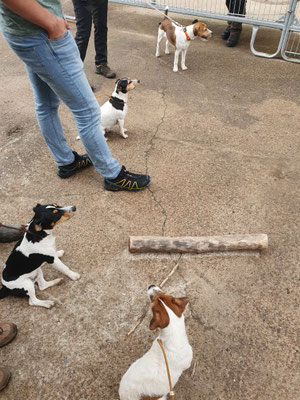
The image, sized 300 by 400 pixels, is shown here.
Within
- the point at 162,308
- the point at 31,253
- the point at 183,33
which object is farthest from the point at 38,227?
the point at 183,33

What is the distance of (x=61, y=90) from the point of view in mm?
2266

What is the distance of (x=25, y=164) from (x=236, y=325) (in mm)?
2634

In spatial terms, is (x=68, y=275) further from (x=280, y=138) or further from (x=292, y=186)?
(x=280, y=138)

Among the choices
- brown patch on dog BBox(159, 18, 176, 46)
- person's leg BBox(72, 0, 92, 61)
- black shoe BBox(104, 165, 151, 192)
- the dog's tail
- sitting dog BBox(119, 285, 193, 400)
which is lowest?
the dog's tail

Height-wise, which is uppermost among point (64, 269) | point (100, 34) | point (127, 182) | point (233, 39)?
point (100, 34)

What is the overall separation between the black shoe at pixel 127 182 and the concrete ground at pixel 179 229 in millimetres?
87

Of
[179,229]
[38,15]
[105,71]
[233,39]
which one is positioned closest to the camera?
[38,15]

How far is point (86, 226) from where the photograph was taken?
2.71m

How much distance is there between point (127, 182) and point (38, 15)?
4.95ft

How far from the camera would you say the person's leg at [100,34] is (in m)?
4.12

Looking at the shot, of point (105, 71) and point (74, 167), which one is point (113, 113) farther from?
point (105, 71)

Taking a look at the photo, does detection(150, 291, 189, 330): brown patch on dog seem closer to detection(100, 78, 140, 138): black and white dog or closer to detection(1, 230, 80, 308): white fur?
detection(1, 230, 80, 308): white fur

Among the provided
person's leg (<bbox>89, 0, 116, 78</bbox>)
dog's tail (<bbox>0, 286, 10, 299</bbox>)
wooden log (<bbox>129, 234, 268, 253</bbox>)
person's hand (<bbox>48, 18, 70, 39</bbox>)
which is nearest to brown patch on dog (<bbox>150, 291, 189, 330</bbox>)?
wooden log (<bbox>129, 234, 268, 253</bbox>)

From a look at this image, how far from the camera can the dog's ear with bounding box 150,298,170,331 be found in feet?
4.76
